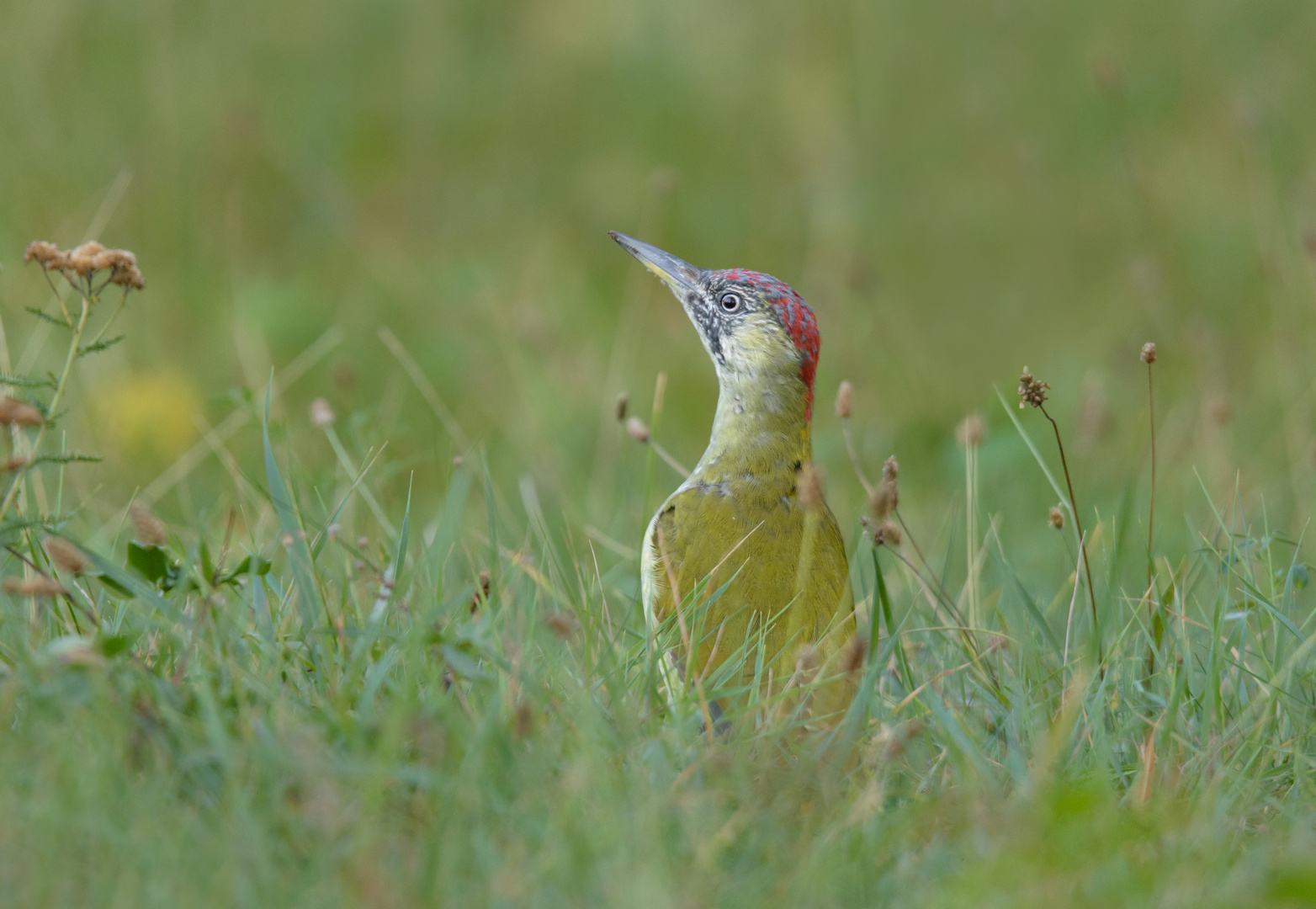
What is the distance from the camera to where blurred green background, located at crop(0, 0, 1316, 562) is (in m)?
5.69

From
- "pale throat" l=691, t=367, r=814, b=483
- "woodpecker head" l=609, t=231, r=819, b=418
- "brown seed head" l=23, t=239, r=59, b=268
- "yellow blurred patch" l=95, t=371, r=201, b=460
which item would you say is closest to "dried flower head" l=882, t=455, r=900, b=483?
"pale throat" l=691, t=367, r=814, b=483

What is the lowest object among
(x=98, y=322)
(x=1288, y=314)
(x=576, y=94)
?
(x=98, y=322)

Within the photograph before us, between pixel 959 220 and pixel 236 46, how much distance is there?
392cm

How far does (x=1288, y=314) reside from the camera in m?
6.52

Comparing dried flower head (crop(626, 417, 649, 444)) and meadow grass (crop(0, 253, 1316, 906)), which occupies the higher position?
dried flower head (crop(626, 417, 649, 444))

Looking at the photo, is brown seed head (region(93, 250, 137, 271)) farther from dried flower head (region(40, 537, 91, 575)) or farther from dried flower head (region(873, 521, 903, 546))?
dried flower head (region(873, 521, 903, 546))

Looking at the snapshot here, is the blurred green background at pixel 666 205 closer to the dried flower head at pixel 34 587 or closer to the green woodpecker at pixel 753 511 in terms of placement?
the green woodpecker at pixel 753 511

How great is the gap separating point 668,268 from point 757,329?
406 mm

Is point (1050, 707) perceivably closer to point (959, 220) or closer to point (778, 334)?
point (778, 334)

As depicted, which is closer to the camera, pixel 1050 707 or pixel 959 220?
pixel 1050 707

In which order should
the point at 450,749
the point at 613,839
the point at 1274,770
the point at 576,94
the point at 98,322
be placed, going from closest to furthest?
1. the point at 613,839
2. the point at 450,749
3. the point at 1274,770
4. the point at 98,322
5. the point at 576,94

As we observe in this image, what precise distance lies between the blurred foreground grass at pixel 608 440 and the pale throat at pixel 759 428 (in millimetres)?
244

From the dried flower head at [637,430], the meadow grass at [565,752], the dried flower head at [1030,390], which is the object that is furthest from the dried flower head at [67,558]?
the dried flower head at [1030,390]

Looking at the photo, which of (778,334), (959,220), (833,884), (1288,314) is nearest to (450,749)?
(833,884)
